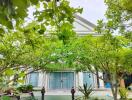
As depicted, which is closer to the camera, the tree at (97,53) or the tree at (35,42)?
the tree at (35,42)

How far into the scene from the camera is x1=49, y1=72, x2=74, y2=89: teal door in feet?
67.5

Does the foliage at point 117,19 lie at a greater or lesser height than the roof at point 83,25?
lesser

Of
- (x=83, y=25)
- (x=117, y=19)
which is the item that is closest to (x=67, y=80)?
(x=83, y=25)

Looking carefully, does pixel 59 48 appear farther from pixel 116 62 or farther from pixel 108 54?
pixel 116 62

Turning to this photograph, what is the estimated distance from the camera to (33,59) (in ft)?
32.3

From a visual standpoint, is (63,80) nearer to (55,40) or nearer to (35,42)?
(35,42)

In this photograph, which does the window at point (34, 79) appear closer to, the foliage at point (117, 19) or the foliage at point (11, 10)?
the foliage at point (117, 19)

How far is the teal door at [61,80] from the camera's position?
20562 mm

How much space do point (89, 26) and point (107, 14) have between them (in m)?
15.8

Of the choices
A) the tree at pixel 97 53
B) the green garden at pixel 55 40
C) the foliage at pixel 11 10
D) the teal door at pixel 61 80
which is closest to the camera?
the foliage at pixel 11 10

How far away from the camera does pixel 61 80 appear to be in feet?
68.4

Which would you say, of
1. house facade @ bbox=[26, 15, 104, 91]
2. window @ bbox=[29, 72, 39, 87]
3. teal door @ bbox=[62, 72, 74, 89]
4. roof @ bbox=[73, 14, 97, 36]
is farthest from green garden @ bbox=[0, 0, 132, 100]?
roof @ bbox=[73, 14, 97, 36]

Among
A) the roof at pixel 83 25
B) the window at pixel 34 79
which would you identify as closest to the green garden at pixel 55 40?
the window at pixel 34 79

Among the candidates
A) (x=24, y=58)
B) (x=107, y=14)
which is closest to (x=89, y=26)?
(x=24, y=58)
